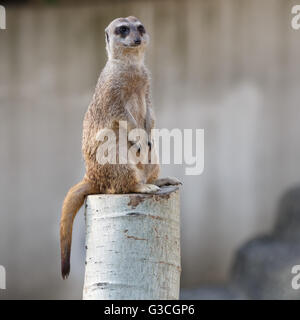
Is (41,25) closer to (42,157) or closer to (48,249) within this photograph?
(42,157)

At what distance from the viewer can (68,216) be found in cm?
261

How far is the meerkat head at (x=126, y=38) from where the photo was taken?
9.06 feet

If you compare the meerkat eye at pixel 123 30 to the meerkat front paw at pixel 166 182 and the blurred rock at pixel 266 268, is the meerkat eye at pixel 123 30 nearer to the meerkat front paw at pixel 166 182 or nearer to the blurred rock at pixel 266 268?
the meerkat front paw at pixel 166 182

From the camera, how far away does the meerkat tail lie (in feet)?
8.42

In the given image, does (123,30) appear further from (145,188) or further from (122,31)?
(145,188)

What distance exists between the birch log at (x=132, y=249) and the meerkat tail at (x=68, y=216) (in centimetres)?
19

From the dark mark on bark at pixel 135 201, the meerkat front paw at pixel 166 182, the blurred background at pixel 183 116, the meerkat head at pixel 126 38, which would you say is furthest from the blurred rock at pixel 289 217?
the dark mark on bark at pixel 135 201

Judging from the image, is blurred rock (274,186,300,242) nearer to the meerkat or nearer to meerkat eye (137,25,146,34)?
the meerkat

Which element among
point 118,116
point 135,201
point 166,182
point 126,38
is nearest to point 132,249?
point 135,201

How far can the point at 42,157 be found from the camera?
545 cm

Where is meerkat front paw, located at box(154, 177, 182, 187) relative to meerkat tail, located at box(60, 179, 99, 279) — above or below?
above

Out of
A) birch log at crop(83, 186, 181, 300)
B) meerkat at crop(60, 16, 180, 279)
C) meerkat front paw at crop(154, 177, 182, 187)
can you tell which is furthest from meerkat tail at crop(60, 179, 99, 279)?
meerkat front paw at crop(154, 177, 182, 187)

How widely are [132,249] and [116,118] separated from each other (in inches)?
29.3

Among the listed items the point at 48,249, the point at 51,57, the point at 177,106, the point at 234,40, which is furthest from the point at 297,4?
the point at 48,249
